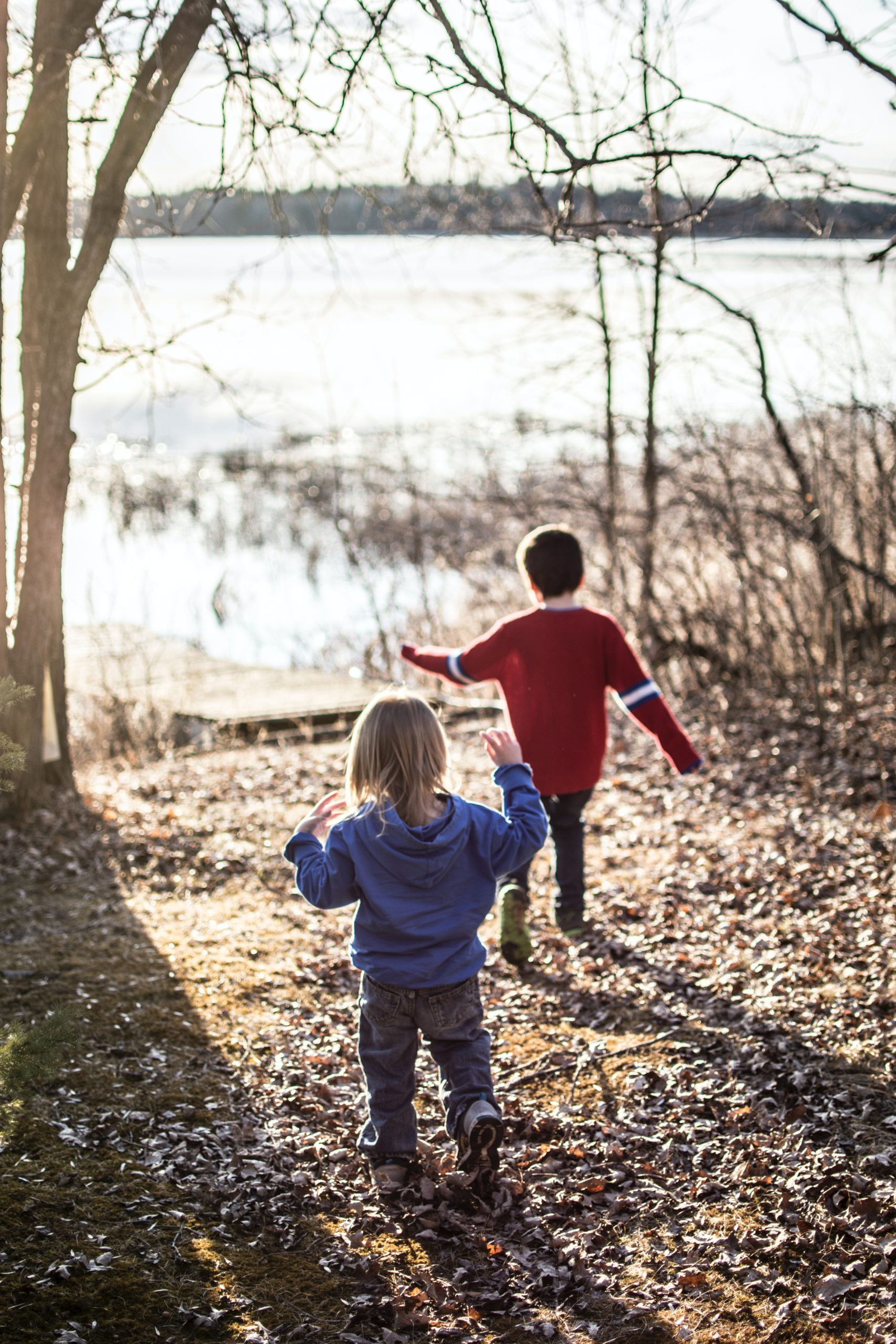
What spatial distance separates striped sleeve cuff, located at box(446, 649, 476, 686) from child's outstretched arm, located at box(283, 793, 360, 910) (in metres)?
1.85

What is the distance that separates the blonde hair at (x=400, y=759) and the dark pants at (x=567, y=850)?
1.84m

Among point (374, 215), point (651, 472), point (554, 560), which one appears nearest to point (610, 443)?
point (651, 472)

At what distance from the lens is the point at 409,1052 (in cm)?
344

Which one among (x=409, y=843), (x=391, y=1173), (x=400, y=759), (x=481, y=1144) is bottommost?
(x=391, y=1173)

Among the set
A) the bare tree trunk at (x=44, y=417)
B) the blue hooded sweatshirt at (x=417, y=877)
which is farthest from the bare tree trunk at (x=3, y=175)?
the bare tree trunk at (x=44, y=417)

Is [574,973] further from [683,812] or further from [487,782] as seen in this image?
[487,782]

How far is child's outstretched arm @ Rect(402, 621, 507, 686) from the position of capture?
5.09m

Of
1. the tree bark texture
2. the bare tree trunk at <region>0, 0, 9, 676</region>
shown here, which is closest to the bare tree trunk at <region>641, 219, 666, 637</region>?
the tree bark texture

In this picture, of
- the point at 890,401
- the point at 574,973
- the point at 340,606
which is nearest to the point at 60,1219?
the point at 574,973

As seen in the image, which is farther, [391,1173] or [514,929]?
[514,929]

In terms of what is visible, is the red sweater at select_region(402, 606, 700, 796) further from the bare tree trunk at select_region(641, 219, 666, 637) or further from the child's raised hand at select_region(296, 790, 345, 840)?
the bare tree trunk at select_region(641, 219, 666, 637)

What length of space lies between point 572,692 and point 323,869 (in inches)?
78.1

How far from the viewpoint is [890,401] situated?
26.1 ft

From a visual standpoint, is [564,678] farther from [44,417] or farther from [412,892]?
[44,417]
